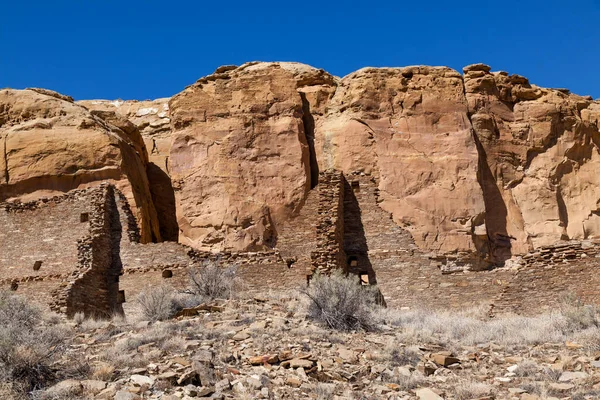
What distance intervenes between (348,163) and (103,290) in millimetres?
8563

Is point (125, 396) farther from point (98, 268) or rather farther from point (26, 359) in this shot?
point (98, 268)

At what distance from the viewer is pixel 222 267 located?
21.7m

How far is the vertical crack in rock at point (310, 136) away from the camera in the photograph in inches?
1014

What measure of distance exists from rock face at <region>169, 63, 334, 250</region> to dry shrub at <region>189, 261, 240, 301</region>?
11.3ft

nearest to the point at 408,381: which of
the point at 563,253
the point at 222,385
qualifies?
the point at 222,385

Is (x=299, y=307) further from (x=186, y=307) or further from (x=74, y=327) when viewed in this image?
(x=74, y=327)

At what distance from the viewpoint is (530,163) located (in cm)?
2584

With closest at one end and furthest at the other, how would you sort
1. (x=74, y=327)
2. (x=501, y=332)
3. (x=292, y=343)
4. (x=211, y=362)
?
1. (x=211, y=362)
2. (x=292, y=343)
3. (x=501, y=332)
4. (x=74, y=327)

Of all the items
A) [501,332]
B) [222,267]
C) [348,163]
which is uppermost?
[348,163]

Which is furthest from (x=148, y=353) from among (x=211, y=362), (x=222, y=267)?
(x=222, y=267)

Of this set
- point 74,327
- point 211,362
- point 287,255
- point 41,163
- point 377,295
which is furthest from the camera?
point 41,163

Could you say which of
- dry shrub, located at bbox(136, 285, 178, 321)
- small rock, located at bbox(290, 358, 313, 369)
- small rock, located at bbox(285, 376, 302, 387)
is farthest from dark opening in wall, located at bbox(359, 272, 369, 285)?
small rock, located at bbox(285, 376, 302, 387)

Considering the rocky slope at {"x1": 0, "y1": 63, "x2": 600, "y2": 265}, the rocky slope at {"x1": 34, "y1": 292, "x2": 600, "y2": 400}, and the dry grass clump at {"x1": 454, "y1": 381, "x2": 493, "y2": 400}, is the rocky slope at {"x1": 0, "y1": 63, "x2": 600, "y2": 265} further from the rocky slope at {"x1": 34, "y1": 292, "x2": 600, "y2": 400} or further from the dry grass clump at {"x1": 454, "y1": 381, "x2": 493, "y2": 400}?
the dry grass clump at {"x1": 454, "y1": 381, "x2": 493, "y2": 400}

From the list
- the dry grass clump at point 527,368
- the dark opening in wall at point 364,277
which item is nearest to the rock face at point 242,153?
the dark opening in wall at point 364,277
